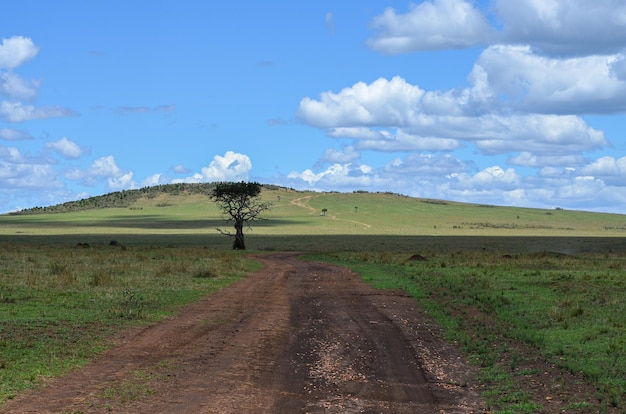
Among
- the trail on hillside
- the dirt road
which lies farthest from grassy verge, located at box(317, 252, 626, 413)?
the trail on hillside

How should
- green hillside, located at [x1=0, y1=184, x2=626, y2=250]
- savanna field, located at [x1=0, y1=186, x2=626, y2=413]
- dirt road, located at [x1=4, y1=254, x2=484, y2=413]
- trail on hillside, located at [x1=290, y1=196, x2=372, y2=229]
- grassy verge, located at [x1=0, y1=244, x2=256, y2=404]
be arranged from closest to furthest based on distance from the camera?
1. dirt road, located at [x1=4, y1=254, x2=484, y2=413]
2. savanna field, located at [x1=0, y1=186, x2=626, y2=413]
3. grassy verge, located at [x1=0, y1=244, x2=256, y2=404]
4. green hillside, located at [x1=0, y1=184, x2=626, y2=250]
5. trail on hillside, located at [x1=290, y1=196, x2=372, y2=229]

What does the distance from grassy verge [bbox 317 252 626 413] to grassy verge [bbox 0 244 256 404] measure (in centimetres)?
740

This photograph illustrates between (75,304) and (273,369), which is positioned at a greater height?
(75,304)

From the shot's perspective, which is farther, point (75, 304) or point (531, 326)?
point (75, 304)

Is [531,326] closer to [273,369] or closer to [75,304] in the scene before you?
[273,369]

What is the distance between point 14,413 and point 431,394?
613 centimetres

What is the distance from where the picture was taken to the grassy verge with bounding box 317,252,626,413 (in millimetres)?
12070

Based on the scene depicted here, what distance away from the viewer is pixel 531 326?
18.9 meters

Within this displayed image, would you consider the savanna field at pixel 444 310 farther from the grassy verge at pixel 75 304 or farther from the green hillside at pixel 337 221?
the green hillside at pixel 337 221

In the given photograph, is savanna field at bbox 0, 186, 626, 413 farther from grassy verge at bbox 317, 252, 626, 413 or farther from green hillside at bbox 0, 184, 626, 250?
green hillside at bbox 0, 184, 626, 250

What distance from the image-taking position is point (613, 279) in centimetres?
2980

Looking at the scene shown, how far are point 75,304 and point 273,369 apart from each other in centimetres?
1059

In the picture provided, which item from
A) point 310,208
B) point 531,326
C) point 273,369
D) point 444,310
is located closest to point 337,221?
point 310,208

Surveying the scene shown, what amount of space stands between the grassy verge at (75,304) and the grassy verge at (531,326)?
292 inches
